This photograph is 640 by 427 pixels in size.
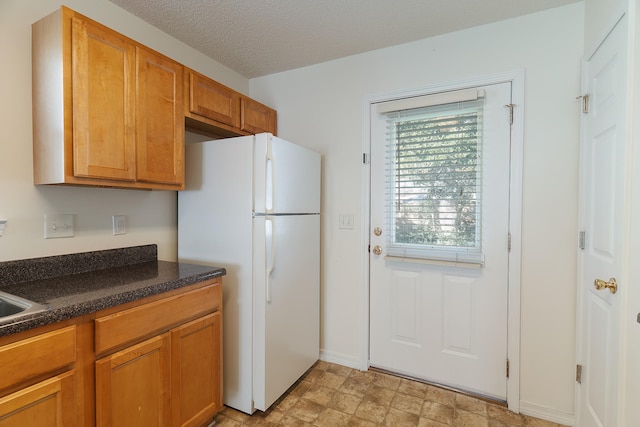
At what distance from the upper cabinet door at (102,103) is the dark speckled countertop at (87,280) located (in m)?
0.51

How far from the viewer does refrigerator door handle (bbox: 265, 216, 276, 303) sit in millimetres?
1827

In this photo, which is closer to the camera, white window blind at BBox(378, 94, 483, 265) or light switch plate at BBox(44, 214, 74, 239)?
light switch plate at BBox(44, 214, 74, 239)

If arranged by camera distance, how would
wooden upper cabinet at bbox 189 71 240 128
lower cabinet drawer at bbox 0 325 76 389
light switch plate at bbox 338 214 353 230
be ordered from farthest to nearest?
light switch plate at bbox 338 214 353 230
wooden upper cabinet at bbox 189 71 240 128
lower cabinet drawer at bbox 0 325 76 389

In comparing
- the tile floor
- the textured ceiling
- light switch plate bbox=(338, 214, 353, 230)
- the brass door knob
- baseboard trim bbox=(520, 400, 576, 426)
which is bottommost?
the tile floor

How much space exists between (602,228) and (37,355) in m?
2.36

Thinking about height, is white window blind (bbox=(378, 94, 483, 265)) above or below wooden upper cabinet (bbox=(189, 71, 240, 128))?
below

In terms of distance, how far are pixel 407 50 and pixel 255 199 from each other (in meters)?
1.56

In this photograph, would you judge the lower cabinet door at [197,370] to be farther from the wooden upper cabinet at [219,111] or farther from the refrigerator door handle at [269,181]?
the wooden upper cabinet at [219,111]

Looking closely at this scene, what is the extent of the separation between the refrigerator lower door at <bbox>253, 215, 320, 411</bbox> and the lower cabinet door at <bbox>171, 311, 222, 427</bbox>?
236 millimetres

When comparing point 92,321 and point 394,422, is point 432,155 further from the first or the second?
point 92,321

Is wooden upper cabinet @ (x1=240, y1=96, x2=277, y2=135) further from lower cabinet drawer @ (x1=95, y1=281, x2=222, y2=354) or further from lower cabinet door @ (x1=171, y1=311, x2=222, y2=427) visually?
lower cabinet door @ (x1=171, y1=311, x2=222, y2=427)

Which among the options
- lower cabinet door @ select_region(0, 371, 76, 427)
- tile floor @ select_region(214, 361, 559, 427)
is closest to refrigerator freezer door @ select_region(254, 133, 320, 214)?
lower cabinet door @ select_region(0, 371, 76, 427)

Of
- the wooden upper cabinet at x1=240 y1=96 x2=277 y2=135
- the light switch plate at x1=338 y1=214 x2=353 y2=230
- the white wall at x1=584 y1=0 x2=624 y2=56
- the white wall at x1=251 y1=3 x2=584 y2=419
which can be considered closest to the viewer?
the white wall at x1=584 y1=0 x2=624 y2=56

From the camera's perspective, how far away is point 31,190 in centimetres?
149
